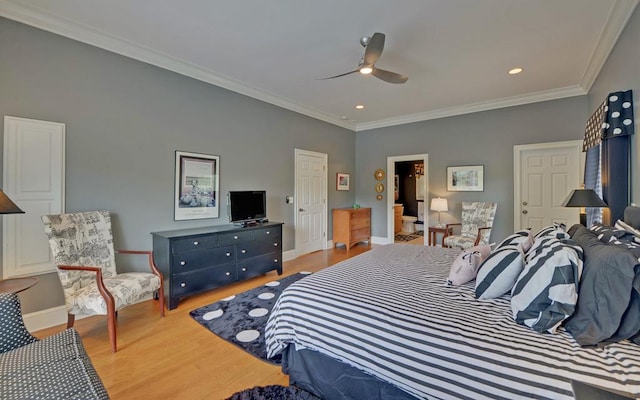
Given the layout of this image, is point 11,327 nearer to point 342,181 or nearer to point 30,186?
point 30,186

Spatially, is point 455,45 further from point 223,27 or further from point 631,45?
point 223,27

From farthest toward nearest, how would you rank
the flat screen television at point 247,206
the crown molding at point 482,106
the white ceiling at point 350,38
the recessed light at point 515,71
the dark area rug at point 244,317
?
the crown molding at point 482,106, the flat screen television at point 247,206, the recessed light at point 515,71, the white ceiling at point 350,38, the dark area rug at point 244,317

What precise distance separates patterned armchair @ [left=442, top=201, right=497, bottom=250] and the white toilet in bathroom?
358 cm

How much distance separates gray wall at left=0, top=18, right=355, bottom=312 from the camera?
252 centimetres

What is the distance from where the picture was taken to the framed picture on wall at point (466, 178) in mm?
5211

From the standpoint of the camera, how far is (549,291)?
4.14ft

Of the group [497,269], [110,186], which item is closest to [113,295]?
[110,186]

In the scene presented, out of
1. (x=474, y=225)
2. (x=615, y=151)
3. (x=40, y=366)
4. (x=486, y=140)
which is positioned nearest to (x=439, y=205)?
(x=474, y=225)

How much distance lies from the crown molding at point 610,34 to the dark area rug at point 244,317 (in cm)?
407

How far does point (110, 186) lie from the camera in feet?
9.76

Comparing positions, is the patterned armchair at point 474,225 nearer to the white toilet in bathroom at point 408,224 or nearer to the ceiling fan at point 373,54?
the ceiling fan at point 373,54

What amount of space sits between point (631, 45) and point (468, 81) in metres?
1.83

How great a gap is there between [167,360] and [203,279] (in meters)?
1.22

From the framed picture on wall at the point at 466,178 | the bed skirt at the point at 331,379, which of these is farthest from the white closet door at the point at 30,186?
the framed picture on wall at the point at 466,178
